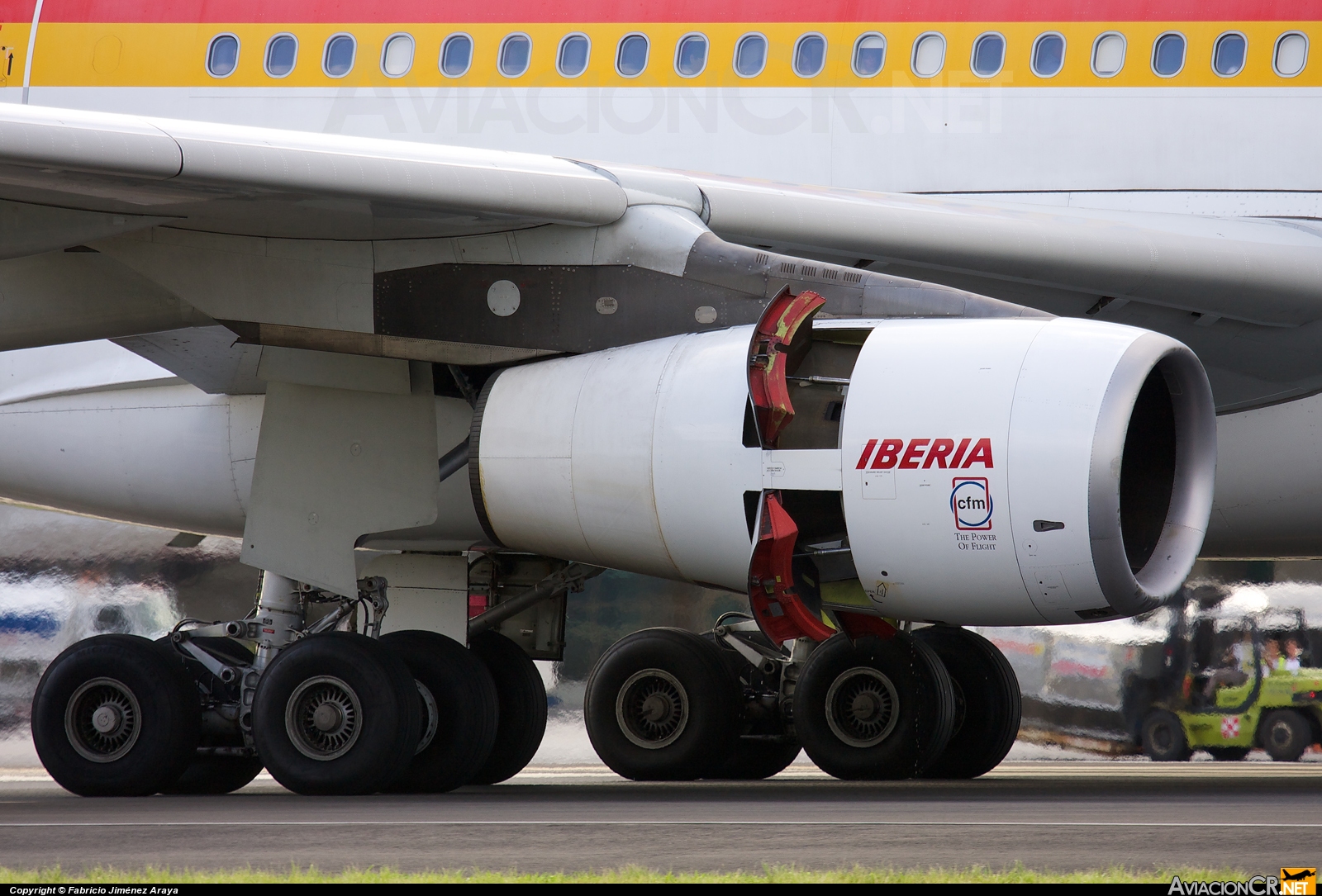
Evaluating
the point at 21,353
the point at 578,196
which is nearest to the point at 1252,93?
the point at 578,196

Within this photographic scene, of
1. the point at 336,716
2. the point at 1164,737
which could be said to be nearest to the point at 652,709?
the point at 336,716

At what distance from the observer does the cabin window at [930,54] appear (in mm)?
7633

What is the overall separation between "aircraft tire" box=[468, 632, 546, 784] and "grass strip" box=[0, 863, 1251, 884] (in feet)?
15.1

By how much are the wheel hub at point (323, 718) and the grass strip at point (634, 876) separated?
109 inches

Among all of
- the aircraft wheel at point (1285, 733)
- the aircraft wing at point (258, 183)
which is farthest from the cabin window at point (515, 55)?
the aircraft wheel at point (1285, 733)

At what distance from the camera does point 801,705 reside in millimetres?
Answer: 8430

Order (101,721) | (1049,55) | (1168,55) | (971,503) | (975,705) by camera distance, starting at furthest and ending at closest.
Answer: (975,705), (1049,55), (1168,55), (101,721), (971,503)

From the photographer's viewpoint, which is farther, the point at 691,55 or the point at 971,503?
the point at 691,55

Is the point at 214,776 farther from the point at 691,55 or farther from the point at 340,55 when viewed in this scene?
the point at 691,55

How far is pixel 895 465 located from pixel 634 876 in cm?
213

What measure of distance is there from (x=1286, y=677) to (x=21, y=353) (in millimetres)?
9717

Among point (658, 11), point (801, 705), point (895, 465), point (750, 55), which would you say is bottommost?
point (801, 705)

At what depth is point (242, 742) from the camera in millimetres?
6781

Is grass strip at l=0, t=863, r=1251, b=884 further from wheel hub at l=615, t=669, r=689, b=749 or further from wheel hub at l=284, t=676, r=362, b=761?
wheel hub at l=615, t=669, r=689, b=749
